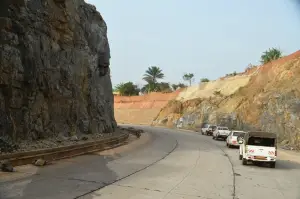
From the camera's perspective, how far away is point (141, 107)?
4744 inches

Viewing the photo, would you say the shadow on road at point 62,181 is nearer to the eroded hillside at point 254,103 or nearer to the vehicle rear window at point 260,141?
the vehicle rear window at point 260,141

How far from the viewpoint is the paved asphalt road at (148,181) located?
34.1 ft

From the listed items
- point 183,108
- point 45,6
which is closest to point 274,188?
point 45,6

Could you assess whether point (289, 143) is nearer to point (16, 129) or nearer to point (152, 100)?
point (16, 129)

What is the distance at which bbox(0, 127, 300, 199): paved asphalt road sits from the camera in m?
10.4

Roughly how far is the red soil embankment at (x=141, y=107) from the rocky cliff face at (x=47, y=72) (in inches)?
2874

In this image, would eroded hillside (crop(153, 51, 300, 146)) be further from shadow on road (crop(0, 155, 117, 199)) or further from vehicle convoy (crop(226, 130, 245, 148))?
shadow on road (crop(0, 155, 117, 199))

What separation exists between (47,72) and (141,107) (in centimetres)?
9482

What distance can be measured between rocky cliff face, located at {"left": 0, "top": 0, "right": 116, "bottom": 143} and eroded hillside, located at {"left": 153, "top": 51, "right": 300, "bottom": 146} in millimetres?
20513

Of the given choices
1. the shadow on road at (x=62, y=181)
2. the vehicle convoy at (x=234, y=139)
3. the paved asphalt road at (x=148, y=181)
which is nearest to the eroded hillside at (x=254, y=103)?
the vehicle convoy at (x=234, y=139)

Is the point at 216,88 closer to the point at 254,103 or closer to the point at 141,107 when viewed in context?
the point at 254,103

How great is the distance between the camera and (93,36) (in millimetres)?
40875

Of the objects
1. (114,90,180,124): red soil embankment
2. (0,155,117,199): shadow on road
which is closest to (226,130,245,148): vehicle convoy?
(0,155,117,199): shadow on road

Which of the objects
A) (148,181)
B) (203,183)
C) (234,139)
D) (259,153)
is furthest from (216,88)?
(148,181)
